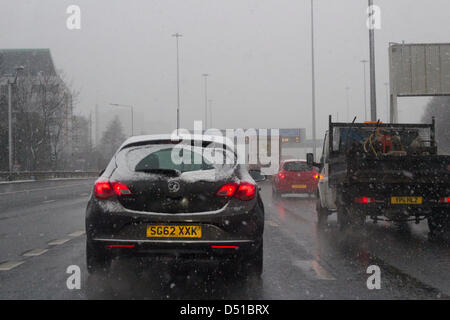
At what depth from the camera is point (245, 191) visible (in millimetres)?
5441

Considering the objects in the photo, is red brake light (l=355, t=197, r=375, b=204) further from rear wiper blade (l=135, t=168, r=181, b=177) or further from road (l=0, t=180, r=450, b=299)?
rear wiper blade (l=135, t=168, r=181, b=177)

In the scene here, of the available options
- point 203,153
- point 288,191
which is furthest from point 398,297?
point 288,191

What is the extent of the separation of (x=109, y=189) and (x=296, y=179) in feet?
51.6

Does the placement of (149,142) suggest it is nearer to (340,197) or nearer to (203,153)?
(203,153)

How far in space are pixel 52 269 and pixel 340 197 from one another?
476cm

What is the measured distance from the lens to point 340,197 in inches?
353

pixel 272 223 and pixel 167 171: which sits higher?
pixel 167 171

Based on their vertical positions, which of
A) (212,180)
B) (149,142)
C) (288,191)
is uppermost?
(149,142)

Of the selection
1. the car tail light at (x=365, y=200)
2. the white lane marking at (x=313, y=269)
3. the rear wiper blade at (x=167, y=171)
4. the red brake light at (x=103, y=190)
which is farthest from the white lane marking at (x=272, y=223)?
the red brake light at (x=103, y=190)

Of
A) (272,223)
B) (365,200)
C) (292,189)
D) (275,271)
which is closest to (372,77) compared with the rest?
(292,189)

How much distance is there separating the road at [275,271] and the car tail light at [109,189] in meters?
0.89

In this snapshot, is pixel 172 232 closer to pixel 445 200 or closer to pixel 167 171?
pixel 167 171

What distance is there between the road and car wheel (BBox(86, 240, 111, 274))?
114mm

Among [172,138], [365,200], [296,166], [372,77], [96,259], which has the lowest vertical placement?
[96,259]
